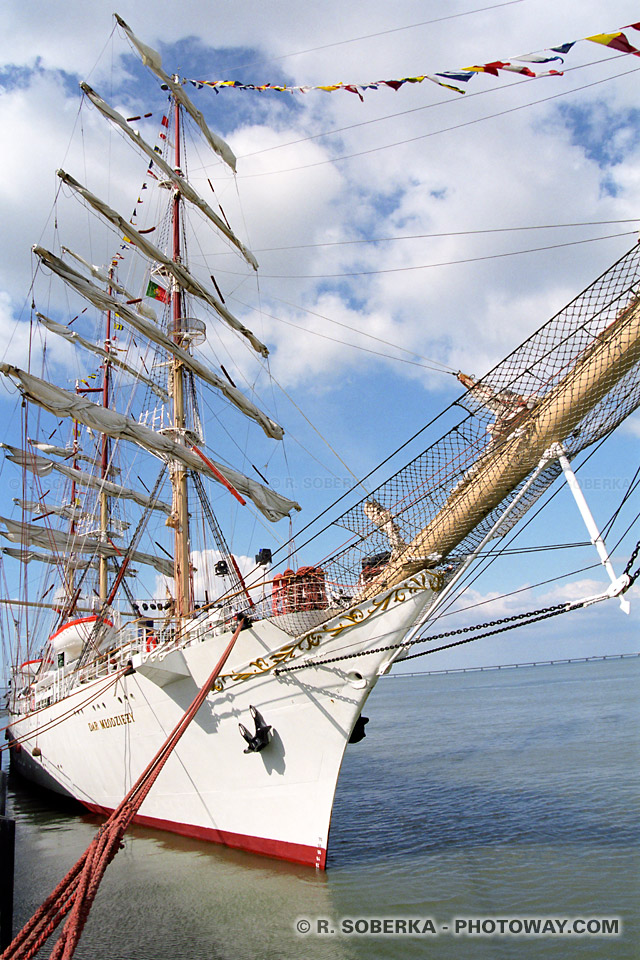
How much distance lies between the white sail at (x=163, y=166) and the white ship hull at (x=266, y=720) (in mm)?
14498

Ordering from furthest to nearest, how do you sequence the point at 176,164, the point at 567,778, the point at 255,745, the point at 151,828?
the point at 176,164 < the point at 567,778 < the point at 151,828 < the point at 255,745

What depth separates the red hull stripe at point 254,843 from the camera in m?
9.30

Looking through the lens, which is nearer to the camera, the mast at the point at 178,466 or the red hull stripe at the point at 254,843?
the red hull stripe at the point at 254,843

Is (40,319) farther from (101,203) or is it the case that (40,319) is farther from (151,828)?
(151,828)

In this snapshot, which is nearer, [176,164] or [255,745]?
[255,745]

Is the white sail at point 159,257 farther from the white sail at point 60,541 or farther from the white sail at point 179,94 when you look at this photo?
the white sail at point 60,541

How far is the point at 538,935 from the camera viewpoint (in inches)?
284

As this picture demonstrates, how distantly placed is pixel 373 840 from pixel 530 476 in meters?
7.76

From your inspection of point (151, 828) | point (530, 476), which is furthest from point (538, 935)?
point (151, 828)

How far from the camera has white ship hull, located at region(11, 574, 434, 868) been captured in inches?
361

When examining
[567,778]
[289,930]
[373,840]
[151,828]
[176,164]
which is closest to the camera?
[289,930]

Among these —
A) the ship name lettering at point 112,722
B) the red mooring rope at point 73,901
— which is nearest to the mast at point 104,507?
the ship name lettering at point 112,722

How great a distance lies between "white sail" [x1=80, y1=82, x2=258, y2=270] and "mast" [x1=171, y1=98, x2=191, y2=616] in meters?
0.50

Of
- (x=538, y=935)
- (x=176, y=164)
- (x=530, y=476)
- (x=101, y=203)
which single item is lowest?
(x=538, y=935)
